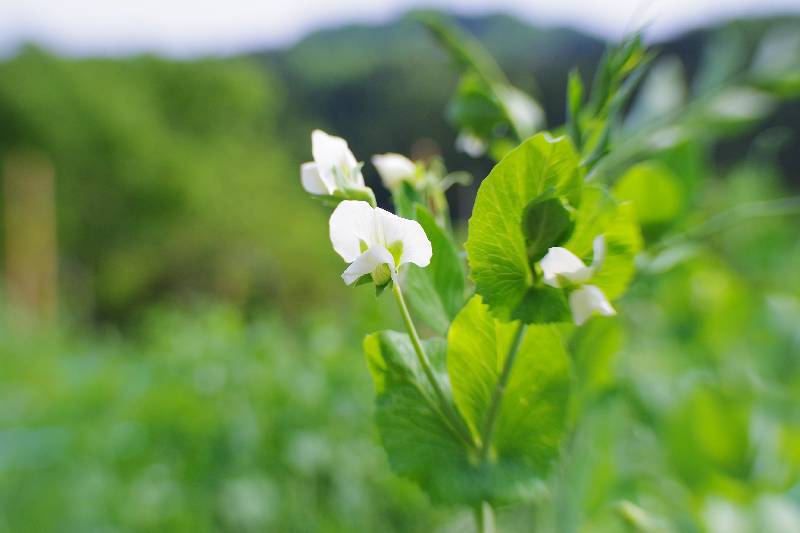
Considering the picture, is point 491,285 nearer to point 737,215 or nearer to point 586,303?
point 586,303

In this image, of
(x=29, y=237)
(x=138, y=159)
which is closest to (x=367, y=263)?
(x=29, y=237)

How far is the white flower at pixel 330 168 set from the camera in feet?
0.94

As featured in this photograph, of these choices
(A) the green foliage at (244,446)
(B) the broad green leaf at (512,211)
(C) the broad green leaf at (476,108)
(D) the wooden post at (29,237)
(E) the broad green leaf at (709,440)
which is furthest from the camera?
(D) the wooden post at (29,237)

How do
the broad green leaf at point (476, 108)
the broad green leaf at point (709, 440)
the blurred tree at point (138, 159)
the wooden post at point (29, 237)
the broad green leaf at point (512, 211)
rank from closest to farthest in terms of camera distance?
the broad green leaf at point (512, 211) → the broad green leaf at point (476, 108) → the broad green leaf at point (709, 440) → the wooden post at point (29, 237) → the blurred tree at point (138, 159)

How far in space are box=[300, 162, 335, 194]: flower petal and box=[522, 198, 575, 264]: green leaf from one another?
0.08 metres

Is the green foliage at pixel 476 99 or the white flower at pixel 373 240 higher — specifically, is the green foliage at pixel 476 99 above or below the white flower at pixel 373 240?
above

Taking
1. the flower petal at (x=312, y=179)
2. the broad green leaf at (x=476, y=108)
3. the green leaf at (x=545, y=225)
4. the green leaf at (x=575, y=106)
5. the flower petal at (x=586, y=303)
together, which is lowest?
the flower petal at (x=586, y=303)

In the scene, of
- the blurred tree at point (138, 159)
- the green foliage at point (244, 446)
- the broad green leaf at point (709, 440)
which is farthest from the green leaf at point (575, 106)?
the blurred tree at point (138, 159)

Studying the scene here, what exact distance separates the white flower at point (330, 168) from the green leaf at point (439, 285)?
4cm

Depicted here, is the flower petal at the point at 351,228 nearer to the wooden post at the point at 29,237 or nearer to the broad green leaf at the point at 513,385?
the broad green leaf at the point at 513,385

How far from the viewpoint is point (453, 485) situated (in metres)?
0.31

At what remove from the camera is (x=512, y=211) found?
0.26 metres

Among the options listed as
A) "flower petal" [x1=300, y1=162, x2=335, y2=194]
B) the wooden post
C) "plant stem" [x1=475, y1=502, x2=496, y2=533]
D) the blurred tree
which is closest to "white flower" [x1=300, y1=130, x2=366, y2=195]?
"flower petal" [x1=300, y1=162, x2=335, y2=194]

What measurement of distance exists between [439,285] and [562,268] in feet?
0.24
